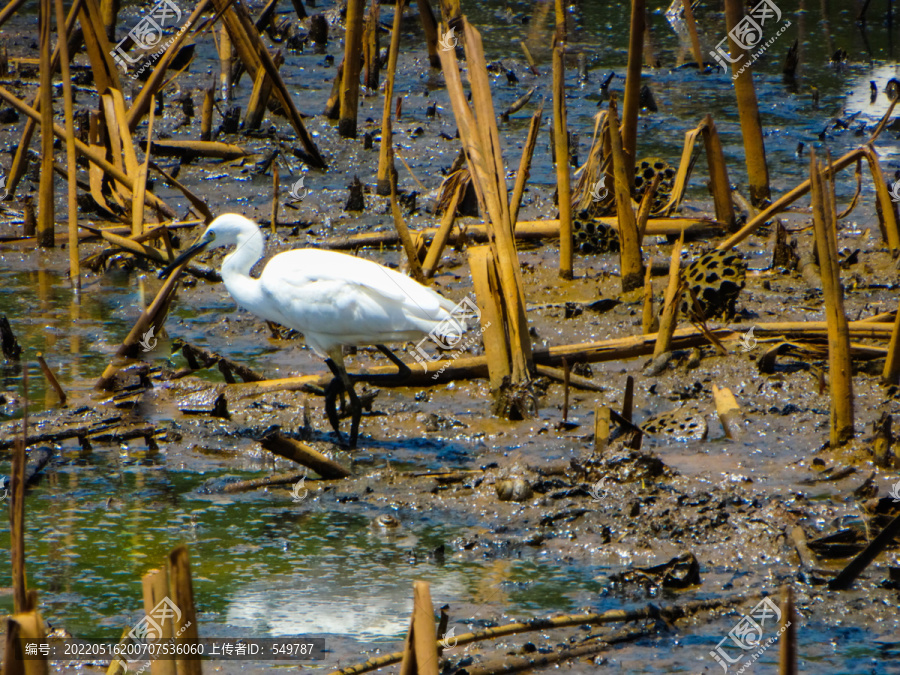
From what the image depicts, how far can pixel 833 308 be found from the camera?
4312mm

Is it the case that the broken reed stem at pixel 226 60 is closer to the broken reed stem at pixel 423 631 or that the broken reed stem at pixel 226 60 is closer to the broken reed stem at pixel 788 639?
the broken reed stem at pixel 423 631

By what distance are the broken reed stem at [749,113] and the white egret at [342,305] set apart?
2806 millimetres

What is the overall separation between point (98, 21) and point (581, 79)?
5895mm

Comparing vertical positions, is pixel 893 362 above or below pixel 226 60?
Answer: below

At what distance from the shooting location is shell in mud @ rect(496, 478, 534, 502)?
454 centimetres

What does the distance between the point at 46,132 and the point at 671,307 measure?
14.0ft

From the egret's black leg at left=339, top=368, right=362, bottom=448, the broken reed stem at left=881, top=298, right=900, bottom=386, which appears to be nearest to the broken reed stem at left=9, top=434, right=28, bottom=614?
the egret's black leg at left=339, top=368, right=362, bottom=448

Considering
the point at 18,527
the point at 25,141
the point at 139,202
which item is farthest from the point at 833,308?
the point at 25,141

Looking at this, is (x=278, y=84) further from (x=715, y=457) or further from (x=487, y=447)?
(x=715, y=457)

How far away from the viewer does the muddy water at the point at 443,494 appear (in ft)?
12.2

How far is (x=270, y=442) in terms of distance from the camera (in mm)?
4324

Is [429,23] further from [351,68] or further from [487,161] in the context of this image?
[487,161]

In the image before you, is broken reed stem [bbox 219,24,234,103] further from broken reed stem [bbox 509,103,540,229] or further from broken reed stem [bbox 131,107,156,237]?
broken reed stem [bbox 509,103,540,229]

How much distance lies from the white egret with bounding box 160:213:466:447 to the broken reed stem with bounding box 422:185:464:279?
114 centimetres
